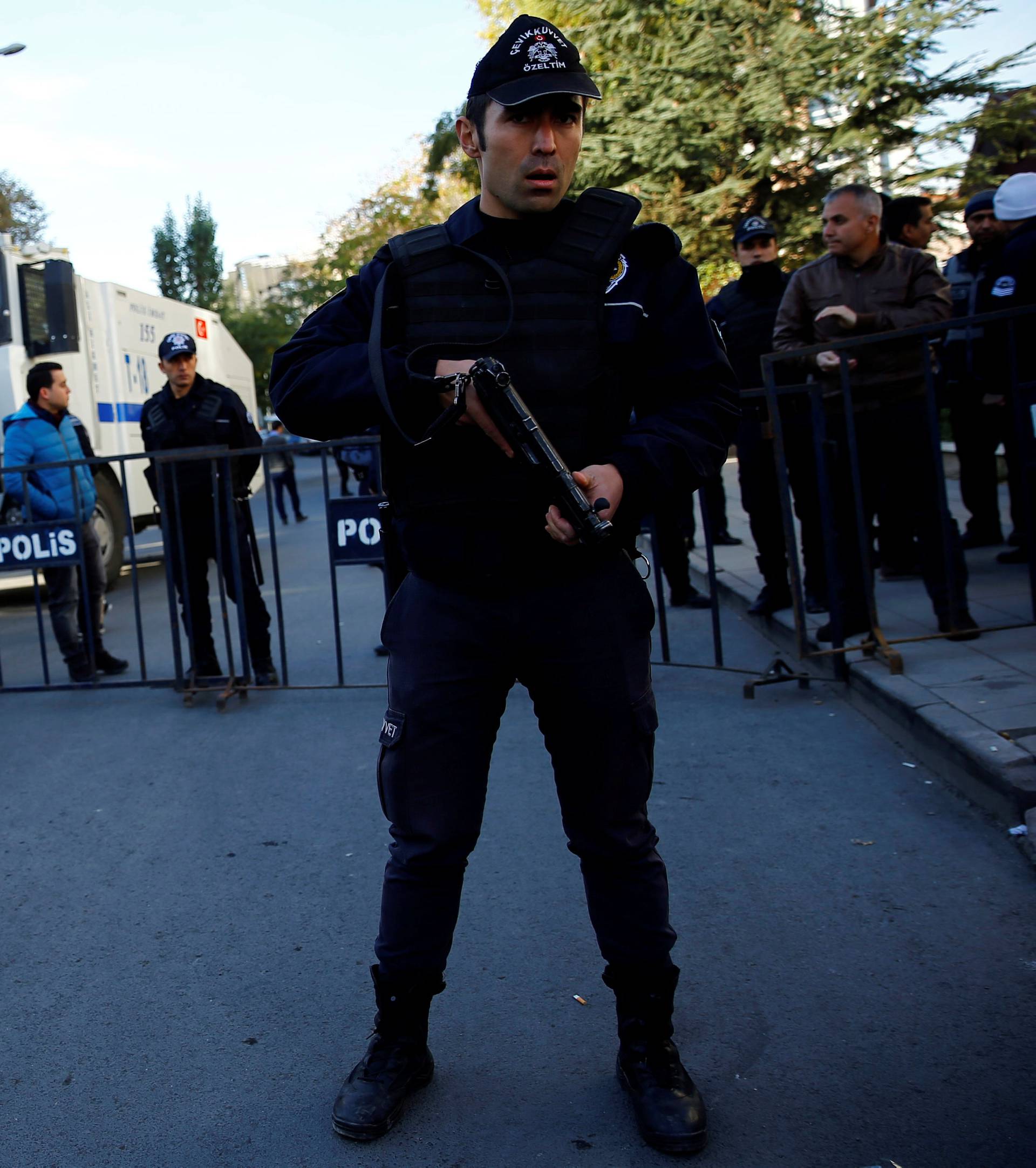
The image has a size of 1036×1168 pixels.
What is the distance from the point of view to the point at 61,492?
7.84 m

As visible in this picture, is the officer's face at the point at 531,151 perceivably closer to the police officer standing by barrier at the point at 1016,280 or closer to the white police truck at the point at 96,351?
the police officer standing by barrier at the point at 1016,280

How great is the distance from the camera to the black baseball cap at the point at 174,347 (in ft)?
23.8

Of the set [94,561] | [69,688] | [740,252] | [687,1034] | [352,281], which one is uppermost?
[740,252]

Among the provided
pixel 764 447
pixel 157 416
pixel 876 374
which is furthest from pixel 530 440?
pixel 157 416

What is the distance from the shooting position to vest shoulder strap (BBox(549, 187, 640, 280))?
2.54 metres

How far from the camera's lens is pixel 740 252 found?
752cm

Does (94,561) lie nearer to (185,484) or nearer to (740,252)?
(185,484)

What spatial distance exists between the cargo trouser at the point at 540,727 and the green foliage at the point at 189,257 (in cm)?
7321

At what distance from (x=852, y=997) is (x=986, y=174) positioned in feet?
67.5

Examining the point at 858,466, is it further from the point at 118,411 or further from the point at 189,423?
the point at 118,411

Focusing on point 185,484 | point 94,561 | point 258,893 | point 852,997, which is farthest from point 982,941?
point 94,561

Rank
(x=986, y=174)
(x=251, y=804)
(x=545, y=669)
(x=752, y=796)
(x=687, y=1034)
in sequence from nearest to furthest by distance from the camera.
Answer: (x=545, y=669)
(x=687, y=1034)
(x=752, y=796)
(x=251, y=804)
(x=986, y=174)

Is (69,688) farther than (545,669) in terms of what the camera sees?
Yes

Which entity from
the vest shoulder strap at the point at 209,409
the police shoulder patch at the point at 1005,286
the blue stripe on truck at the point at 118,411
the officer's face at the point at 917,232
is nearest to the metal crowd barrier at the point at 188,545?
the vest shoulder strap at the point at 209,409
